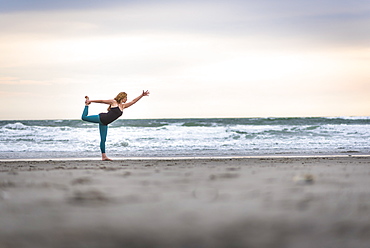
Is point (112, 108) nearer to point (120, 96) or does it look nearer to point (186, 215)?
point (120, 96)

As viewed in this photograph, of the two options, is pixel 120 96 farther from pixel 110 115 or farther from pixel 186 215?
pixel 186 215

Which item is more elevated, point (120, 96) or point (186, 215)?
point (120, 96)

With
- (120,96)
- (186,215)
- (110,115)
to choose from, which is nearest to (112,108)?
(110,115)

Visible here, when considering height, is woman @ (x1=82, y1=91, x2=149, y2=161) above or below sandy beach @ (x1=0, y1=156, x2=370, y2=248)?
above

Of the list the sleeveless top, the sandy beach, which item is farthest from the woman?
the sandy beach

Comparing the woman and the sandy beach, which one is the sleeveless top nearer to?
the woman

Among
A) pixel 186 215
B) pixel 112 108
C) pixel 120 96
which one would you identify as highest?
pixel 120 96

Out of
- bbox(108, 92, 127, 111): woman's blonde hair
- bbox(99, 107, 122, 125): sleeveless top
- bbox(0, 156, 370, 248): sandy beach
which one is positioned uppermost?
bbox(108, 92, 127, 111): woman's blonde hair

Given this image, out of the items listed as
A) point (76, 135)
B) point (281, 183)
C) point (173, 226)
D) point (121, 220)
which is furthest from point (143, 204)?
point (76, 135)

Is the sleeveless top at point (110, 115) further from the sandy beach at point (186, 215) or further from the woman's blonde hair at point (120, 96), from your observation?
the sandy beach at point (186, 215)

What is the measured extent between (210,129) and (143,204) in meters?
20.3

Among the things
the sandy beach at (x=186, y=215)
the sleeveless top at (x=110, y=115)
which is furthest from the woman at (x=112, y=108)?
the sandy beach at (x=186, y=215)

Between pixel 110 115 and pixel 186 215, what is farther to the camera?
pixel 110 115

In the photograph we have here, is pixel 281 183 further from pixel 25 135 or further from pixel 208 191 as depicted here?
pixel 25 135
